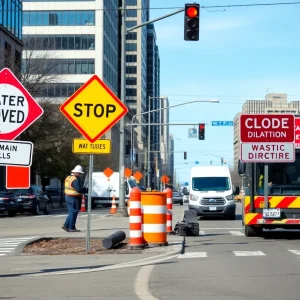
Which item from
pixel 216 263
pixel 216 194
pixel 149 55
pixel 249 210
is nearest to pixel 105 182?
pixel 216 194

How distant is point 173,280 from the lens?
36.0ft

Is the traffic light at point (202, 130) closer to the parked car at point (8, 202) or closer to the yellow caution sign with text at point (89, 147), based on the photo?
the parked car at point (8, 202)

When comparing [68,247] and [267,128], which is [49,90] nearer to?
[267,128]

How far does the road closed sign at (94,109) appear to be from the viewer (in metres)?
14.0

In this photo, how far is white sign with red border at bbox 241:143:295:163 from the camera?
1906 cm

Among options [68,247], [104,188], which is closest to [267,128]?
[68,247]

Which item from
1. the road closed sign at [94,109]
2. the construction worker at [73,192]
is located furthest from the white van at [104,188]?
the road closed sign at [94,109]

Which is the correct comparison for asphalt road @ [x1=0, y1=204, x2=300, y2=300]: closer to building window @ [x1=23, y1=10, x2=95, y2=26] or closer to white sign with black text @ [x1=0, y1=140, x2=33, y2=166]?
white sign with black text @ [x1=0, y1=140, x2=33, y2=166]

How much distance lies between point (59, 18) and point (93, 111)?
71608 millimetres

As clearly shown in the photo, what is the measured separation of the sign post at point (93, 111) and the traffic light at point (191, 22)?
8173 millimetres

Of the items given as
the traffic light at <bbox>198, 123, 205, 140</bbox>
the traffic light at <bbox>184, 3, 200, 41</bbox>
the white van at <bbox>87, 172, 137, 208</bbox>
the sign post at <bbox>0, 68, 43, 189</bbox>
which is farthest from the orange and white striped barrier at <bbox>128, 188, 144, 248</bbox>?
the white van at <bbox>87, 172, 137, 208</bbox>

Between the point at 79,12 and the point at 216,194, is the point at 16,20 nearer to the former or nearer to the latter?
the point at 79,12

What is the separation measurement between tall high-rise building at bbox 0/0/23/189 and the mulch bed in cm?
3268

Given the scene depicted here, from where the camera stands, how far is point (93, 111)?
1405 cm
